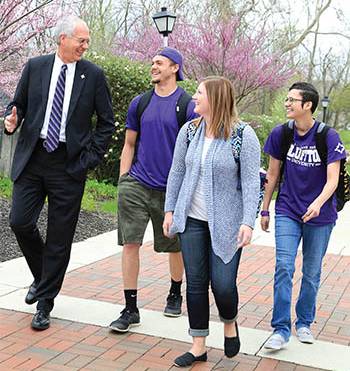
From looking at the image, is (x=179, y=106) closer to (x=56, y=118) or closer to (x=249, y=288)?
(x=56, y=118)

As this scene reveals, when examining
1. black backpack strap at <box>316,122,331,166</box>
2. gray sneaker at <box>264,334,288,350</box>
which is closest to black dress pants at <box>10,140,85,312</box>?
gray sneaker at <box>264,334,288,350</box>

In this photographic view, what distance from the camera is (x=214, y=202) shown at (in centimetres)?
367

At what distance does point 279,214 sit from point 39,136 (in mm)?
1696

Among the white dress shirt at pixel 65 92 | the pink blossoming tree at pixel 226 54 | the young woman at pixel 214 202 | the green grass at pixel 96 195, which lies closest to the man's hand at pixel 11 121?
the white dress shirt at pixel 65 92

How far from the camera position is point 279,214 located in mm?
4324

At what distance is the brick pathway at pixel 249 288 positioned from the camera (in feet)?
16.1

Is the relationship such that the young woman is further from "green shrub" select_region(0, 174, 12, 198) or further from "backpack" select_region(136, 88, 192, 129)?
"green shrub" select_region(0, 174, 12, 198)

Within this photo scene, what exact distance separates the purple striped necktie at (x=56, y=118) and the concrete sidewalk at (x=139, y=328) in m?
1.25

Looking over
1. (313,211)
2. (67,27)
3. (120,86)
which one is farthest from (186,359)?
(120,86)

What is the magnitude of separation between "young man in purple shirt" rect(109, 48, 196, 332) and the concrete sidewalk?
0.27 m

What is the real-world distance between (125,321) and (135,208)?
0.77 metres

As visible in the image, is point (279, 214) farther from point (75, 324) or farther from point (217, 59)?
point (217, 59)

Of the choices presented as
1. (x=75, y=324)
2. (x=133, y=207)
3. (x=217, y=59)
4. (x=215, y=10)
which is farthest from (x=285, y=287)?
(x=215, y=10)

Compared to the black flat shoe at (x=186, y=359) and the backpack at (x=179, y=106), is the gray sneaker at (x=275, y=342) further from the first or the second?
the backpack at (x=179, y=106)
